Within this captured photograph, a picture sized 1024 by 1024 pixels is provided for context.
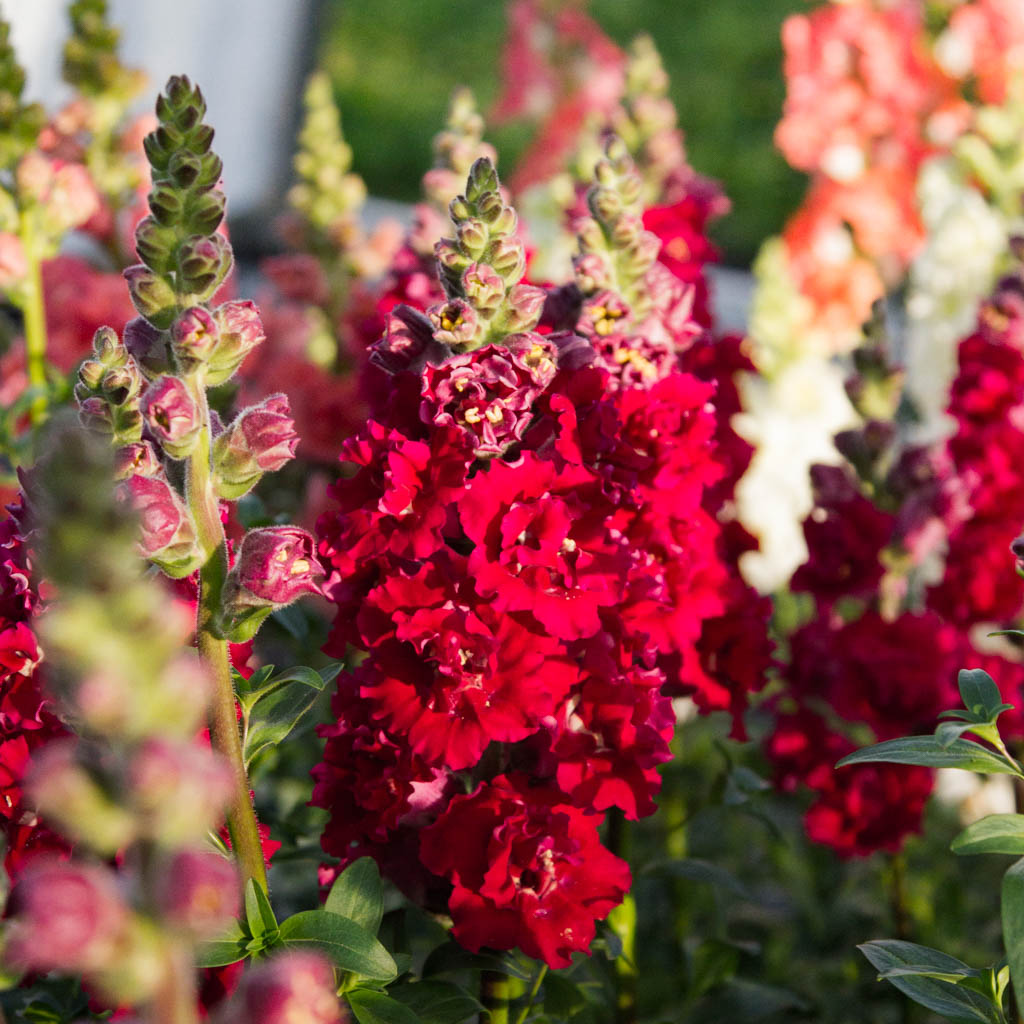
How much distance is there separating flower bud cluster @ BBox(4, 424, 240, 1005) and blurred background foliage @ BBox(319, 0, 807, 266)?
17.3 ft

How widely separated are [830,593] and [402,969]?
597 mm

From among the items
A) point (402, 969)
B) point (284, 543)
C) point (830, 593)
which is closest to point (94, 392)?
point (284, 543)

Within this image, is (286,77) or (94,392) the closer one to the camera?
(94,392)

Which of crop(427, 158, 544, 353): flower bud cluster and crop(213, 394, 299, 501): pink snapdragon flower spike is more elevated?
crop(427, 158, 544, 353): flower bud cluster

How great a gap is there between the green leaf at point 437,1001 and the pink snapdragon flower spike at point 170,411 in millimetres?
403

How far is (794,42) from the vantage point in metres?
2.30

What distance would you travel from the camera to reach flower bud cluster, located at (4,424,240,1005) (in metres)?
0.41

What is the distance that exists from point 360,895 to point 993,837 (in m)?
0.38

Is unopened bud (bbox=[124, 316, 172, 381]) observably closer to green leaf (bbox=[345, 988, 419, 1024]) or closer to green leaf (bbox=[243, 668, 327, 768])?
green leaf (bbox=[243, 668, 327, 768])

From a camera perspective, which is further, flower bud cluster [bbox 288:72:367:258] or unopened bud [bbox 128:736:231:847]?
flower bud cluster [bbox 288:72:367:258]

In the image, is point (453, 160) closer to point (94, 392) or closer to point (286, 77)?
point (94, 392)

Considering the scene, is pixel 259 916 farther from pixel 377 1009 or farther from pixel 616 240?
pixel 616 240

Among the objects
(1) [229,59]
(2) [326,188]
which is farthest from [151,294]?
(1) [229,59]

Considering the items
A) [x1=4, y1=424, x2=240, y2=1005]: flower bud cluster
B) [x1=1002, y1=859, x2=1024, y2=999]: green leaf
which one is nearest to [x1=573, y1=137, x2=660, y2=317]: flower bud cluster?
[x1=1002, y1=859, x2=1024, y2=999]: green leaf
